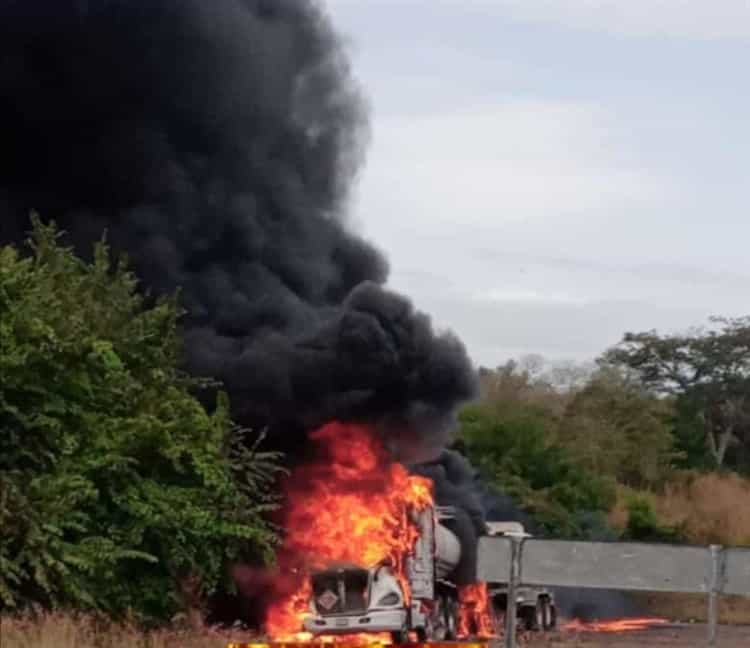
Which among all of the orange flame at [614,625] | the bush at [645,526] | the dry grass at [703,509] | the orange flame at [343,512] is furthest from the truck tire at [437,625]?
the bush at [645,526]

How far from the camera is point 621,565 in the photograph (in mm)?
13008

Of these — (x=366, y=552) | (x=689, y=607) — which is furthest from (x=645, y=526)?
(x=366, y=552)

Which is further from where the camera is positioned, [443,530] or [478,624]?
[478,624]

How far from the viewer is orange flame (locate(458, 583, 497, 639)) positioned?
30.4 meters

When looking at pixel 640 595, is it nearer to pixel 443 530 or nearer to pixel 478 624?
pixel 478 624

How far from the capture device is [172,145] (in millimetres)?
36438

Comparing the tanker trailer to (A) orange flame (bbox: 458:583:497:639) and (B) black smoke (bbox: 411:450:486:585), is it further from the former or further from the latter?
(A) orange flame (bbox: 458:583:497:639)

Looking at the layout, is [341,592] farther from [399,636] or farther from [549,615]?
[549,615]

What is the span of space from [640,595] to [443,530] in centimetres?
1676

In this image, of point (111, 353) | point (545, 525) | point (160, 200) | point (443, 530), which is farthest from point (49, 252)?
point (545, 525)

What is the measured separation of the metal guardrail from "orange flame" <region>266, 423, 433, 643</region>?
11789 millimetres

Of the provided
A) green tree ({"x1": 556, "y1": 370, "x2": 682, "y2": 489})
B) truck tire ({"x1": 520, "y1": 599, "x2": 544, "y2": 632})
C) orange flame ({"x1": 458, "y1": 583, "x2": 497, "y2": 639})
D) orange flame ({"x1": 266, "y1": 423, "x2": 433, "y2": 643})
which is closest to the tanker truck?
orange flame ({"x1": 266, "y1": 423, "x2": 433, "y2": 643})

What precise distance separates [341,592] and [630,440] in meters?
34.8

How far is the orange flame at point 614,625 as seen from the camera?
3597cm
